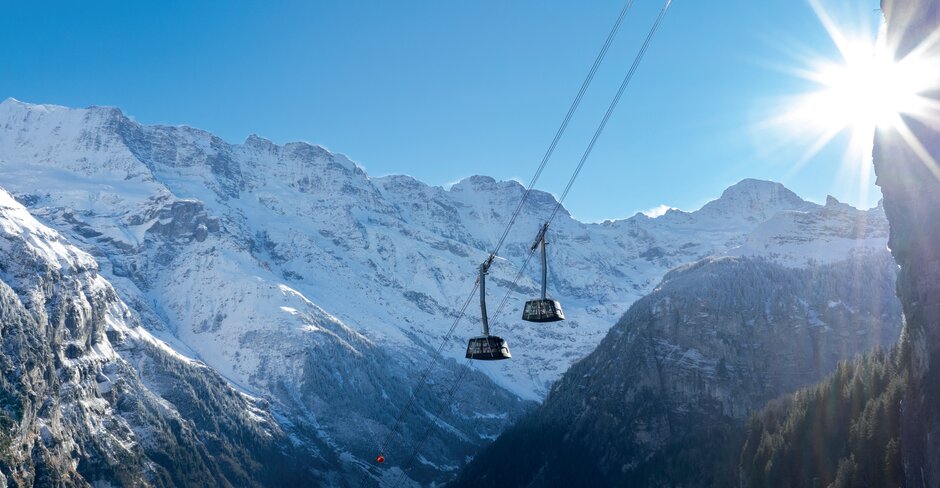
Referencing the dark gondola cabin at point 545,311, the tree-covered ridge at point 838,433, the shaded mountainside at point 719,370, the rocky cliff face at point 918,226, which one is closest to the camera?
the dark gondola cabin at point 545,311

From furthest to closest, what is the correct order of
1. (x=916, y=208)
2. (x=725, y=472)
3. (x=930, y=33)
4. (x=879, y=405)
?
1. (x=725, y=472)
2. (x=879, y=405)
3. (x=916, y=208)
4. (x=930, y=33)

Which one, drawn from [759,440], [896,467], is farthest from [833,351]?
[896,467]

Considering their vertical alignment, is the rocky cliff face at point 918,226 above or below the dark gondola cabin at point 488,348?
above

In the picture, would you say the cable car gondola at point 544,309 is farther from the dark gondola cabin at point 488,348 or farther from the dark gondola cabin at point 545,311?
the dark gondola cabin at point 488,348

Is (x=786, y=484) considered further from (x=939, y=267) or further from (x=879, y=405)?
(x=939, y=267)

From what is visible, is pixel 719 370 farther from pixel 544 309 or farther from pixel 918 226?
pixel 544 309

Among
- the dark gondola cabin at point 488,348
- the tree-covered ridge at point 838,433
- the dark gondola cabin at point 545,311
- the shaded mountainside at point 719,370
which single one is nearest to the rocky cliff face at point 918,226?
the dark gondola cabin at point 545,311
